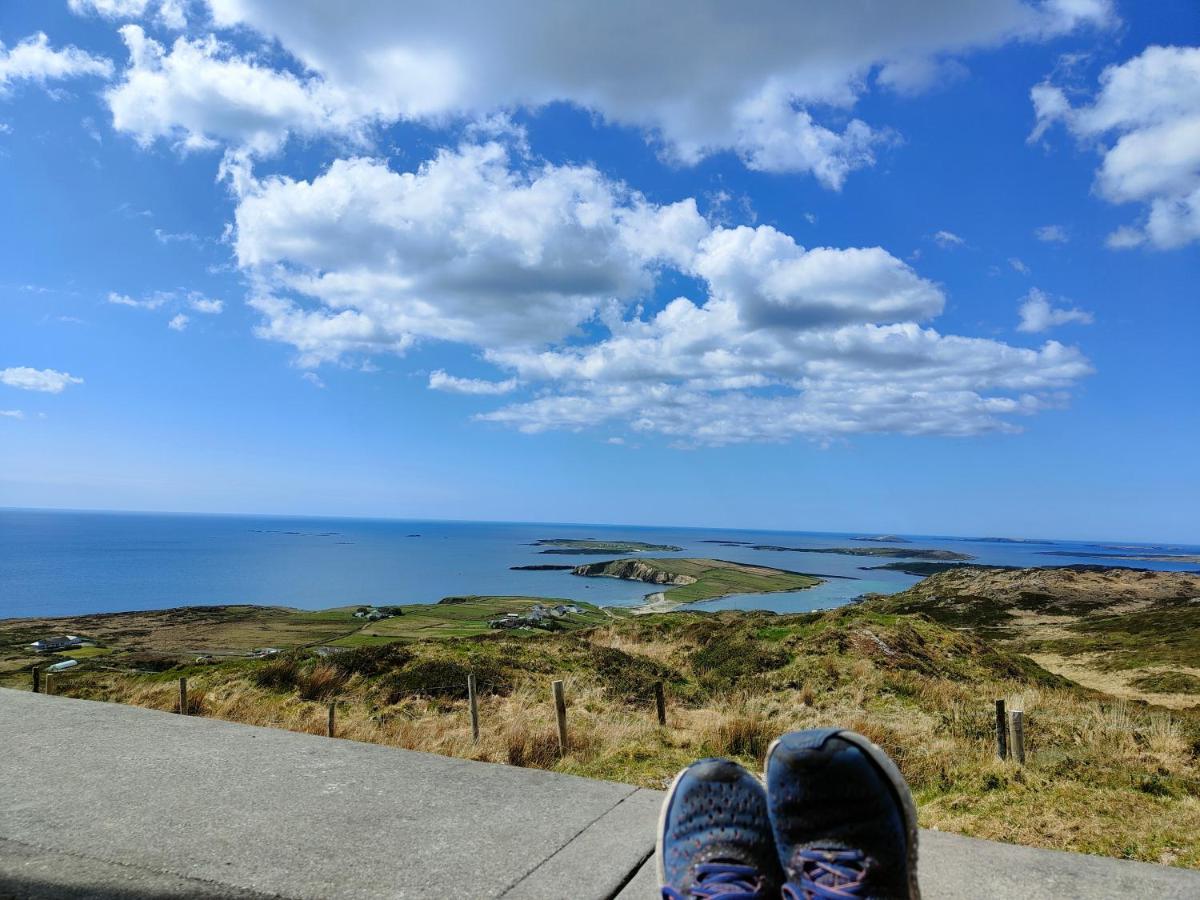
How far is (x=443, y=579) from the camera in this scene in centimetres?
11019

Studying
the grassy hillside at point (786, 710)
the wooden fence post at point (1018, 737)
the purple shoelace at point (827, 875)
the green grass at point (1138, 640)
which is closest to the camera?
the purple shoelace at point (827, 875)

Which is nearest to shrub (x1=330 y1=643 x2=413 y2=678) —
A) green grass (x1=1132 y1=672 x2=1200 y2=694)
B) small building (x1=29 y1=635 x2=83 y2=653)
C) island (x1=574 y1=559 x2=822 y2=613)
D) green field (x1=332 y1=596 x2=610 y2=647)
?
green grass (x1=1132 y1=672 x2=1200 y2=694)

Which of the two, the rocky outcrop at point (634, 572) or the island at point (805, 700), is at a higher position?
the island at point (805, 700)

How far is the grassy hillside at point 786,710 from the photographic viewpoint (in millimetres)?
3834

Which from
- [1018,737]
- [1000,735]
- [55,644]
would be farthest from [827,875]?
[55,644]

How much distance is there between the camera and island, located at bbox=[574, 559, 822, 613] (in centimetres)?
8700

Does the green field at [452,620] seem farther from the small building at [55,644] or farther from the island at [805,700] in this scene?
the island at [805,700]

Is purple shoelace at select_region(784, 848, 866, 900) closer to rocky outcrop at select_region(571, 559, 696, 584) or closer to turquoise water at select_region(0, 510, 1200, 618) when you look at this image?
turquoise water at select_region(0, 510, 1200, 618)

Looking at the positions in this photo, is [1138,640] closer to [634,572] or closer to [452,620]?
[452,620]

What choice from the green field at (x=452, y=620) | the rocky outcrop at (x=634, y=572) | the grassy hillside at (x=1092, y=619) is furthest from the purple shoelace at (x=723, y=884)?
the rocky outcrop at (x=634, y=572)

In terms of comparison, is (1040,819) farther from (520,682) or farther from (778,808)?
(520,682)

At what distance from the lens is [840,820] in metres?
1.79

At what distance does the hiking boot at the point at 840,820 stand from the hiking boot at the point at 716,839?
6 cm

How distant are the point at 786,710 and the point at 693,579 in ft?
323
